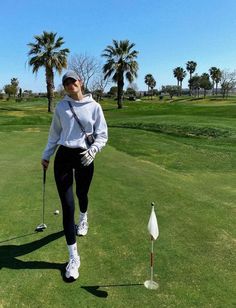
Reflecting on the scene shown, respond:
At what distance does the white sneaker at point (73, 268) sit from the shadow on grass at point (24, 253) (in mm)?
160

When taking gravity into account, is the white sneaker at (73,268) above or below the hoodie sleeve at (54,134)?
below

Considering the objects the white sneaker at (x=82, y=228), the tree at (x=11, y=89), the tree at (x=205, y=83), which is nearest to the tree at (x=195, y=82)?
the tree at (x=205, y=83)

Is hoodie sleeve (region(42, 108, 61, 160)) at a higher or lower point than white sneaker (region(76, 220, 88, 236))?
higher

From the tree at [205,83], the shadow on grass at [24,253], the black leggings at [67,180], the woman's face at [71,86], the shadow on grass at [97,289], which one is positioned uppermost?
the tree at [205,83]

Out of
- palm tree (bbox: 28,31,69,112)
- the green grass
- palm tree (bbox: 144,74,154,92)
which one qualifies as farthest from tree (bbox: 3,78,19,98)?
the green grass

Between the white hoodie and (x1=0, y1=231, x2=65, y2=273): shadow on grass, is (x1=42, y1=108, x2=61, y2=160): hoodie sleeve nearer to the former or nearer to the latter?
the white hoodie

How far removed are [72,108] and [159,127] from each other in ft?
62.7

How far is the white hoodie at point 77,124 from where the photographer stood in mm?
4422

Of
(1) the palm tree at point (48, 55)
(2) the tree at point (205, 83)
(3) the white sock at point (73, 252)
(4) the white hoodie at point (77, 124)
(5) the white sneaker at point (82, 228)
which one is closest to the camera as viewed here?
(3) the white sock at point (73, 252)

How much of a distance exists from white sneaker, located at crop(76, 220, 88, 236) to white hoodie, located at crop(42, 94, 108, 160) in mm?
1196

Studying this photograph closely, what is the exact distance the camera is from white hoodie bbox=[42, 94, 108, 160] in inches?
174

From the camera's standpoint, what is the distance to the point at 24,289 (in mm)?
3762

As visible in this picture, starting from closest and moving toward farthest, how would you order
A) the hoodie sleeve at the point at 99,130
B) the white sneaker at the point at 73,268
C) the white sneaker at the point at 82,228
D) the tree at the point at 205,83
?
1. the white sneaker at the point at 73,268
2. the hoodie sleeve at the point at 99,130
3. the white sneaker at the point at 82,228
4. the tree at the point at 205,83

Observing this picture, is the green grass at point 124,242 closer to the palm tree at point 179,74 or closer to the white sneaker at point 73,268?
the white sneaker at point 73,268
